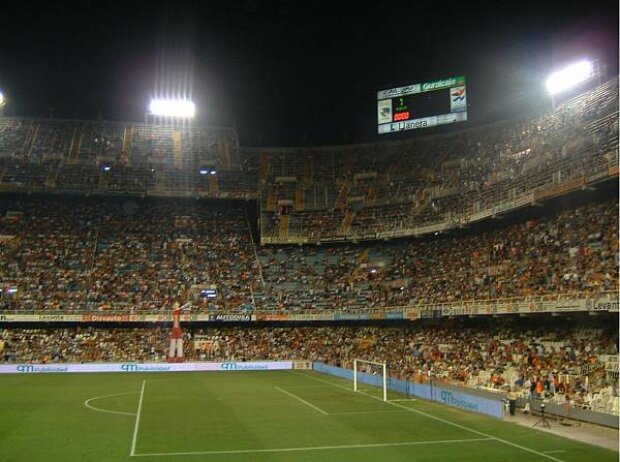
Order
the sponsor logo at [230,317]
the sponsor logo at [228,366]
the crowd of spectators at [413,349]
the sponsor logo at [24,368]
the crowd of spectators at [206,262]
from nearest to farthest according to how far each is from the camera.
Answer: the crowd of spectators at [413,349]
the crowd of spectators at [206,262]
the sponsor logo at [24,368]
the sponsor logo at [228,366]
the sponsor logo at [230,317]

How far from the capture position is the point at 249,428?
74.5ft

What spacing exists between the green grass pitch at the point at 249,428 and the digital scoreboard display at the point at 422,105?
2218cm

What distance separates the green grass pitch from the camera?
18422mm

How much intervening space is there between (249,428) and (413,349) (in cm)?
2319

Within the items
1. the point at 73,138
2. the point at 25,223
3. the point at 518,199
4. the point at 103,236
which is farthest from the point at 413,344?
the point at 73,138

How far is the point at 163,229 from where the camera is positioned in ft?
191

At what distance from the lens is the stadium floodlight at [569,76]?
4181 cm

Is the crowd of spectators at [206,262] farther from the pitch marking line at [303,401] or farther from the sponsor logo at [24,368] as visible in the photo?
the pitch marking line at [303,401]

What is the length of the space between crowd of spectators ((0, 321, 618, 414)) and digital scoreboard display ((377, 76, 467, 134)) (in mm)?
15661

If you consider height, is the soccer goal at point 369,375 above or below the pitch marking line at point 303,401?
above

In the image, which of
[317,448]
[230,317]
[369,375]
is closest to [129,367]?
[230,317]

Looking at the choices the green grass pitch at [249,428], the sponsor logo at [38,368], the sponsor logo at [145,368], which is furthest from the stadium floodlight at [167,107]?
the green grass pitch at [249,428]

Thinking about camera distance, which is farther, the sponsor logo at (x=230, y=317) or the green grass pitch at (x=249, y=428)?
the sponsor logo at (x=230, y=317)

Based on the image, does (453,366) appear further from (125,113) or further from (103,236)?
(125,113)
